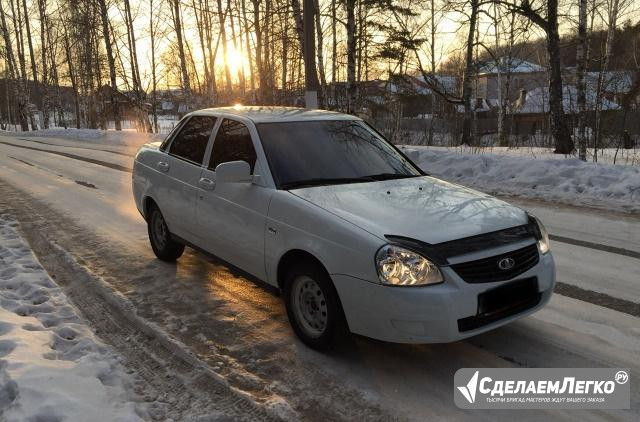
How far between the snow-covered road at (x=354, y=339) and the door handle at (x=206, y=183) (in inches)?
30.2

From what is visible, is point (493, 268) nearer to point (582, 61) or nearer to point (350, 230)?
point (350, 230)

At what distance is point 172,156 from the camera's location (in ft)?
18.6

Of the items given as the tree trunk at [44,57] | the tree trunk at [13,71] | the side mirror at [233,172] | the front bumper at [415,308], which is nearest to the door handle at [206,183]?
the side mirror at [233,172]

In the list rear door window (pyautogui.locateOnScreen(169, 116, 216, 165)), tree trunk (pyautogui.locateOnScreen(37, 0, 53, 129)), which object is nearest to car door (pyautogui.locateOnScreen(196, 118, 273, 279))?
rear door window (pyautogui.locateOnScreen(169, 116, 216, 165))

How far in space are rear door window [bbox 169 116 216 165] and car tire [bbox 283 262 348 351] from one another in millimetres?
1897

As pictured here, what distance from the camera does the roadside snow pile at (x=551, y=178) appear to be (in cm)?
867

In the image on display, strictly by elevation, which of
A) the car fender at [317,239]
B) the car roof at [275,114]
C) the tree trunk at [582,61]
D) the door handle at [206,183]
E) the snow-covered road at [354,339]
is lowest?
the snow-covered road at [354,339]

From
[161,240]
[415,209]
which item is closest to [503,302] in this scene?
[415,209]

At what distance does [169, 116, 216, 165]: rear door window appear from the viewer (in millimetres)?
5230

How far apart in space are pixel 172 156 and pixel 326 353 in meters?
2.98

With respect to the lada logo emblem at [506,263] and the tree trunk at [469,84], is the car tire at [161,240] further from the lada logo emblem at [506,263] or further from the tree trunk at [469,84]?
the tree trunk at [469,84]

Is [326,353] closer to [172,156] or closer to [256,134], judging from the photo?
[256,134]

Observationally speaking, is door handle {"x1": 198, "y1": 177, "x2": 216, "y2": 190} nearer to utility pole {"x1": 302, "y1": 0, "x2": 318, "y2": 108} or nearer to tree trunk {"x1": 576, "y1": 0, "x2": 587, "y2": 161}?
utility pole {"x1": 302, "y1": 0, "x2": 318, "y2": 108}

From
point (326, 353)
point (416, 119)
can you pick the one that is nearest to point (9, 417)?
point (326, 353)
